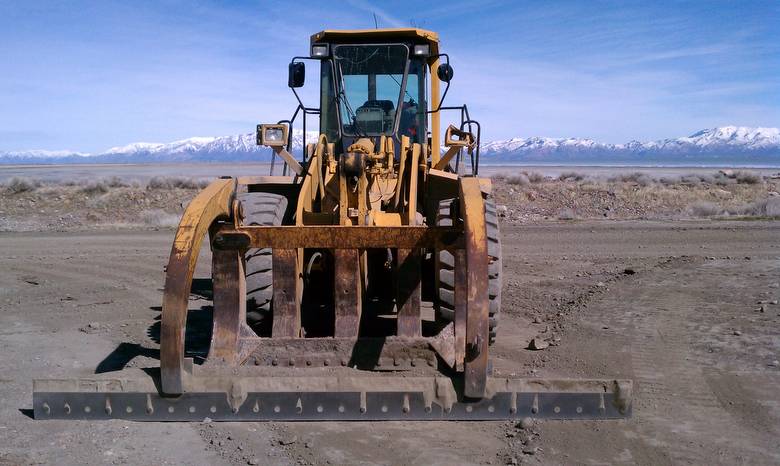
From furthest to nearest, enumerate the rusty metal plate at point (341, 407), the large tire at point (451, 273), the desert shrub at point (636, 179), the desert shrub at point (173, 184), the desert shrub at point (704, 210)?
1. the desert shrub at point (636, 179)
2. the desert shrub at point (173, 184)
3. the desert shrub at point (704, 210)
4. the large tire at point (451, 273)
5. the rusty metal plate at point (341, 407)

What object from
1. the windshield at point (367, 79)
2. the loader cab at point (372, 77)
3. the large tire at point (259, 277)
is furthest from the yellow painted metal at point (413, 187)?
the large tire at point (259, 277)

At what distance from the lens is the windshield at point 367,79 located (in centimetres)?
774

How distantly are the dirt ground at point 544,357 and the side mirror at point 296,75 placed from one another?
308cm

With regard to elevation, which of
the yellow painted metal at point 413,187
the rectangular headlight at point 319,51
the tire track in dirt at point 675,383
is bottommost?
the tire track in dirt at point 675,383

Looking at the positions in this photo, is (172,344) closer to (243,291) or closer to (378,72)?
(243,291)

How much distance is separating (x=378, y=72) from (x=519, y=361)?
341 centimetres

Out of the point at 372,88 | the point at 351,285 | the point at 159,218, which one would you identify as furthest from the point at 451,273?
the point at 159,218

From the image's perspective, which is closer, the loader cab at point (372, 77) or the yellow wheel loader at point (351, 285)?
the yellow wheel loader at point (351, 285)

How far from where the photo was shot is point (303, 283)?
626cm

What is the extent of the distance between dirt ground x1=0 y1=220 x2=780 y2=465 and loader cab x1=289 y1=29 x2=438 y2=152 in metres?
2.59

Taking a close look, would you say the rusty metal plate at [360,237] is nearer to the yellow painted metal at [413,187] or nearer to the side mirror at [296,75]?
the yellow painted metal at [413,187]

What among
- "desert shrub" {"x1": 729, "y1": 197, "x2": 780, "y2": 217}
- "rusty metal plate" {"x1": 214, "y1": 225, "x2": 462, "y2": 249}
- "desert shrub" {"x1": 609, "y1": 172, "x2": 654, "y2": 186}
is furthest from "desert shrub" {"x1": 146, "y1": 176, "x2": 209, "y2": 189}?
"rusty metal plate" {"x1": 214, "y1": 225, "x2": 462, "y2": 249}

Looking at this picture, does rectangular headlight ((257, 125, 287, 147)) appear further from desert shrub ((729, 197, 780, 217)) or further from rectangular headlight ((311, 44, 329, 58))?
desert shrub ((729, 197, 780, 217))

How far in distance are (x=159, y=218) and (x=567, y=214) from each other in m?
11.9
